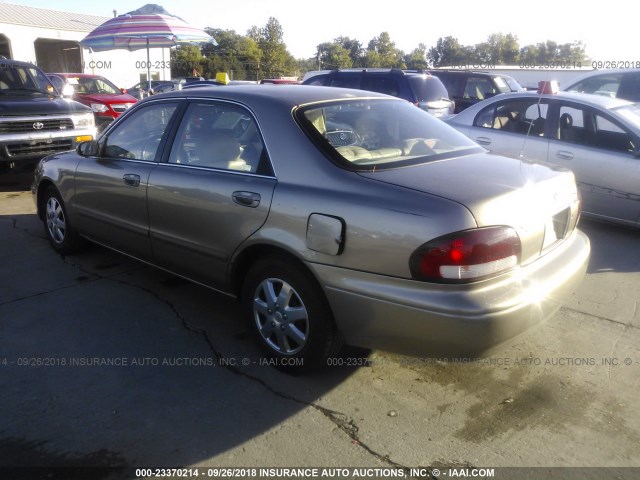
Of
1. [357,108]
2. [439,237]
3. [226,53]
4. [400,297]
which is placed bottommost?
[400,297]

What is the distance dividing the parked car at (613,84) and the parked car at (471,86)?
392 centimetres

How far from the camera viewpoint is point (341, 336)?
3.06m

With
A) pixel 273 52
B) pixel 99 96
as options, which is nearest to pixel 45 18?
pixel 273 52

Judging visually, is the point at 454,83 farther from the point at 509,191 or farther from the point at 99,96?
the point at 509,191

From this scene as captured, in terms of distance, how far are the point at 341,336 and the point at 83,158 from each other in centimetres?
305

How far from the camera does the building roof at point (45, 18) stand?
96.0 feet

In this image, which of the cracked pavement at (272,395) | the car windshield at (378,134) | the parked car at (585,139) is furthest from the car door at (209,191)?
the parked car at (585,139)

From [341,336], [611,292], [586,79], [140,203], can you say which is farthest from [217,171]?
[586,79]

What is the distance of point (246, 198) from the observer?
3238mm

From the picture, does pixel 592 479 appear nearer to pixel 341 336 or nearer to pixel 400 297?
pixel 400 297

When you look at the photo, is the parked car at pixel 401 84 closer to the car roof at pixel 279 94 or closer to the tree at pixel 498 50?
the car roof at pixel 279 94

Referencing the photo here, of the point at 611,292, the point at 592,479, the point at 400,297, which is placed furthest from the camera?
the point at 611,292

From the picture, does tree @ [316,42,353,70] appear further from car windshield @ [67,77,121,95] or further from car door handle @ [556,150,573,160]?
car door handle @ [556,150,573,160]

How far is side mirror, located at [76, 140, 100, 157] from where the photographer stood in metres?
4.61
